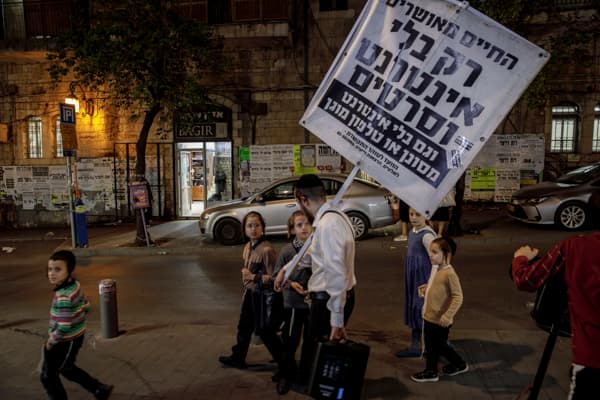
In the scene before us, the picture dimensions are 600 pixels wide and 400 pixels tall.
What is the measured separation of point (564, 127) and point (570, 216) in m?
5.73

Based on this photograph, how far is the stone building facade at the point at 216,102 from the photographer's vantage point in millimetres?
14852

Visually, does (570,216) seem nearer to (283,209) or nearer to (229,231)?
(283,209)

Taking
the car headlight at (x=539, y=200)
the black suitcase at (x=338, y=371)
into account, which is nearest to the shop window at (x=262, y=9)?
the car headlight at (x=539, y=200)

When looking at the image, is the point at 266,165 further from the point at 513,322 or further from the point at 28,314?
the point at 513,322

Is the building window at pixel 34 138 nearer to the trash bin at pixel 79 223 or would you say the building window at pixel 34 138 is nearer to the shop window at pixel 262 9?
the trash bin at pixel 79 223

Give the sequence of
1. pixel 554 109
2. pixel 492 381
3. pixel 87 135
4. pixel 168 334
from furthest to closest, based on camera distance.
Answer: pixel 87 135 < pixel 554 109 < pixel 168 334 < pixel 492 381

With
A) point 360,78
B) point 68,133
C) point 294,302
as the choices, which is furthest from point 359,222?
point 360,78

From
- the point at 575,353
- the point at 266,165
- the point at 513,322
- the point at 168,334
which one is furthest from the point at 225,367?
the point at 266,165

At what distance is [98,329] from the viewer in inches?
223

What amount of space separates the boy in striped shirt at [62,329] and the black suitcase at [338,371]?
2.04 metres

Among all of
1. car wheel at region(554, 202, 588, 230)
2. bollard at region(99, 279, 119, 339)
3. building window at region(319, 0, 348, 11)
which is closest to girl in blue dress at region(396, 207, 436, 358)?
bollard at region(99, 279, 119, 339)

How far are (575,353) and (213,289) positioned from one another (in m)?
5.98

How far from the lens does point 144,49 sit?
35.1 ft

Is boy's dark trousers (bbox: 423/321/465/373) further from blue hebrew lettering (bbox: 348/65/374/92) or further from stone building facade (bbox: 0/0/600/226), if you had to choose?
stone building facade (bbox: 0/0/600/226)
